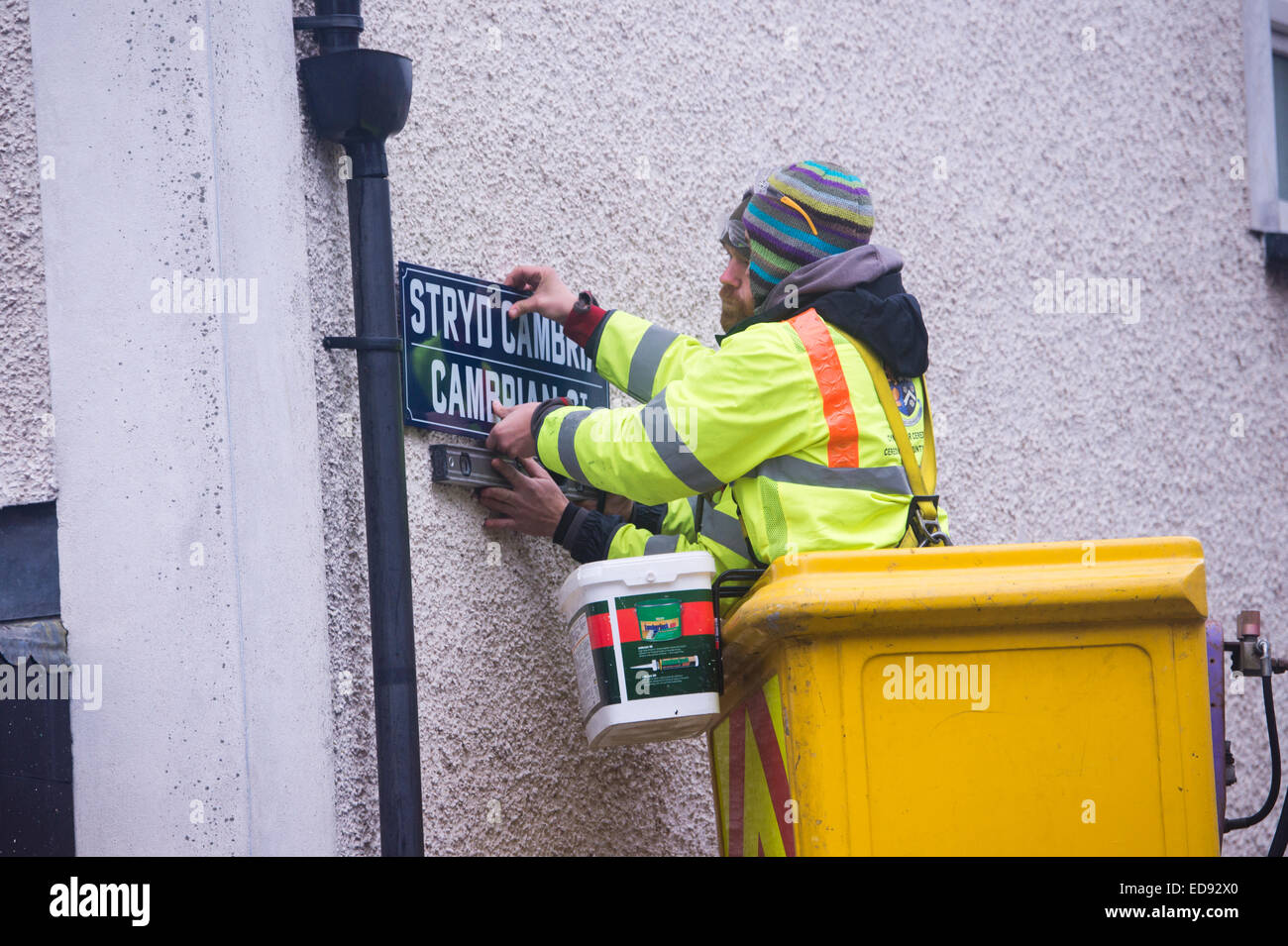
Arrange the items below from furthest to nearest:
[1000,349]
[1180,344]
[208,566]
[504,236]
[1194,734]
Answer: [1180,344]
[1000,349]
[504,236]
[208,566]
[1194,734]

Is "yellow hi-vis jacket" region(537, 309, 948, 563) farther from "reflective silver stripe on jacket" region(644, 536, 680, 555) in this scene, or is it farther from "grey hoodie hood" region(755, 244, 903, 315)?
"reflective silver stripe on jacket" region(644, 536, 680, 555)

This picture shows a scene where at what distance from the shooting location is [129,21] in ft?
8.79

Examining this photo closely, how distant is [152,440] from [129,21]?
2.41ft

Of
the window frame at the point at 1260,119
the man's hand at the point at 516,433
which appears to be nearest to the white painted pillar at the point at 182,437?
the man's hand at the point at 516,433

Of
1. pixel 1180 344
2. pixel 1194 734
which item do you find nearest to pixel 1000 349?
pixel 1180 344

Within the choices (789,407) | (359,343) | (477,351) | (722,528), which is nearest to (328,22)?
(359,343)

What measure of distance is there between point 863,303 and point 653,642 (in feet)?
2.53

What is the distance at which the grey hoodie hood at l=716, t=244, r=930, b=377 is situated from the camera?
9.57 feet

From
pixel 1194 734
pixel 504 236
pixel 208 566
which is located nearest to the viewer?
pixel 1194 734

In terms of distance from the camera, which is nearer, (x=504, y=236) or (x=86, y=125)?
(x=86, y=125)

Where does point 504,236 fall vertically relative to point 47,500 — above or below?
above

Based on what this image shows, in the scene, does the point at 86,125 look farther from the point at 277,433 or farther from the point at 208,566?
the point at 208,566

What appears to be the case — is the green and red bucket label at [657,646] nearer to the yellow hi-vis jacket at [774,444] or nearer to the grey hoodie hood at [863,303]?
the yellow hi-vis jacket at [774,444]
